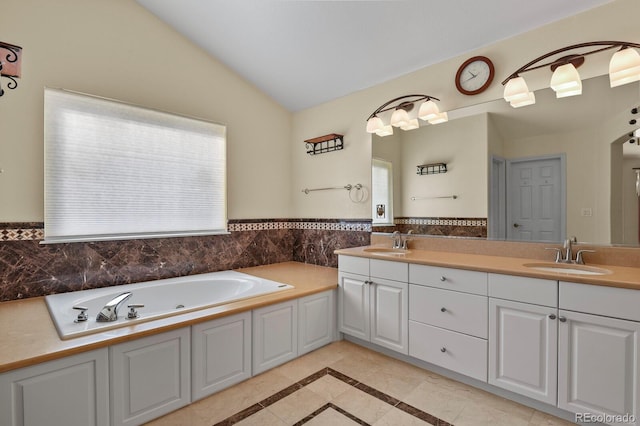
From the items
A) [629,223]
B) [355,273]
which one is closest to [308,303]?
[355,273]

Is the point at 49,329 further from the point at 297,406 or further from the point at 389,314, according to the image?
the point at 389,314

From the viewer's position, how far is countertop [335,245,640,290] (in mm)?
1614

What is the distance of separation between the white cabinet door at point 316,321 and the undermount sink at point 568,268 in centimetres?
154

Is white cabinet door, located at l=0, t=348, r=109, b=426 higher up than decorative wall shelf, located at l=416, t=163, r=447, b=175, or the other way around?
decorative wall shelf, located at l=416, t=163, r=447, b=175

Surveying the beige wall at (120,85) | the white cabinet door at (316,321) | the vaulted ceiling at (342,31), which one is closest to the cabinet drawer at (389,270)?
the white cabinet door at (316,321)

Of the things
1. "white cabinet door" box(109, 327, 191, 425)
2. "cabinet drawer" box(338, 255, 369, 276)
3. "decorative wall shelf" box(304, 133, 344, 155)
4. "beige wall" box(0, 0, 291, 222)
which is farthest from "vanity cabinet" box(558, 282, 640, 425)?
"beige wall" box(0, 0, 291, 222)

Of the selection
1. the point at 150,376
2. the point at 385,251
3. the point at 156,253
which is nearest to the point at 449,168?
the point at 385,251

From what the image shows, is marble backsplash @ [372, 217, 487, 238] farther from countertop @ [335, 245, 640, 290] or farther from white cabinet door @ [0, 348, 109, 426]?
white cabinet door @ [0, 348, 109, 426]

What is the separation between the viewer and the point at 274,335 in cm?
238

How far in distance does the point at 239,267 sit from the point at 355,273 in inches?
54.9

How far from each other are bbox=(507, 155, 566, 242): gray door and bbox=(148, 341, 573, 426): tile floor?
1114 millimetres

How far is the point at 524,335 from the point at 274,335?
1629mm

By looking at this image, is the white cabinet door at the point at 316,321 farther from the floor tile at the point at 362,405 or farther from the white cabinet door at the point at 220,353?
the floor tile at the point at 362,405

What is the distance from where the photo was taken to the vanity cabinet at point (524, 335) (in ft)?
5.80
